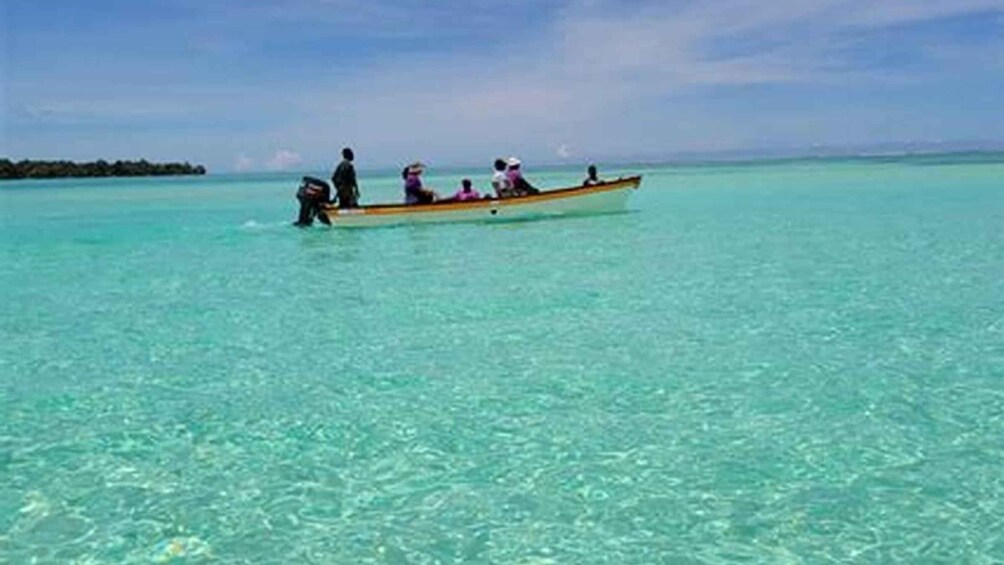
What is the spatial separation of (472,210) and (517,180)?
1357mm

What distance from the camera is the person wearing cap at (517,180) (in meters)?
22.3

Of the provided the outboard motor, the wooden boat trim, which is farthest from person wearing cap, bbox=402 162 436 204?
the outboard motor

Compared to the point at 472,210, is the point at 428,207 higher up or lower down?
higher up

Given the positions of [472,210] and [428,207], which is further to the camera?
[472,210]

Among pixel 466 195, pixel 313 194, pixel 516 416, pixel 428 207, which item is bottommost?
pixel 516 416

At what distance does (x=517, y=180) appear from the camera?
22547mm

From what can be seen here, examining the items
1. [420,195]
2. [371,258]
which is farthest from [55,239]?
[371,258]

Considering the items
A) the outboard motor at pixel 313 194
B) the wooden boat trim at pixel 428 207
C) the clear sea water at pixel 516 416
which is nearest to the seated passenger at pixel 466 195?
the wooden boat trim at pixel 428 207

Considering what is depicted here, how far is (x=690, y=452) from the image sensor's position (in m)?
5.74

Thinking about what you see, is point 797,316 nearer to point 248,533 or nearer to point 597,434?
point 597,434

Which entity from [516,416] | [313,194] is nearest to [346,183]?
[313,194]

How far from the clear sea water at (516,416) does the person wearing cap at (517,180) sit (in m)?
8.16

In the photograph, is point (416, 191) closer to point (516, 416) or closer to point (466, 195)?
point (466, 195)

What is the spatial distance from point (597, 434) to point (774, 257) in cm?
1005
